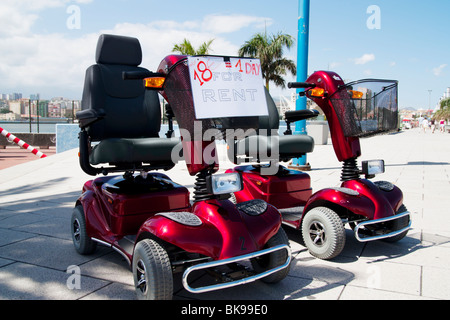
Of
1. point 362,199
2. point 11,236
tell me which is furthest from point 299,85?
point 11,236

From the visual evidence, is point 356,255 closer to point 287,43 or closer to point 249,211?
point 249,211

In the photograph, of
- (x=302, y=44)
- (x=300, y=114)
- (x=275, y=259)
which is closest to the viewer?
(x=275, y=259)

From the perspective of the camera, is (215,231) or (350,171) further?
(350,171)

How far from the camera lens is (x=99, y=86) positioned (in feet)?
12.0

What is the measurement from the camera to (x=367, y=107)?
327 cm

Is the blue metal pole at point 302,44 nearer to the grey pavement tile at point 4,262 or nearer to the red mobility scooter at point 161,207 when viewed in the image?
the red mobility scooter at point 161,207

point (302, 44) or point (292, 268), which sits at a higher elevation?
point (302, 44)

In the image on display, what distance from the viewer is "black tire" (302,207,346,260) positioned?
3051 millimetres

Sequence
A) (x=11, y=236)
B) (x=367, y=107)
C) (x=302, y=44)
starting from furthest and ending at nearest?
(x=302, y=44), (x=11, y=236), (x=367, y=107)

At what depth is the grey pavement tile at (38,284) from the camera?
2496mm

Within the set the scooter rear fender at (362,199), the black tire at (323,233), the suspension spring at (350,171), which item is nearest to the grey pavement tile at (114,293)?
the black tire at (323,233)

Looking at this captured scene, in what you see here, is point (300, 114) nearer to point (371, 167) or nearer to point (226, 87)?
point (371, 167)

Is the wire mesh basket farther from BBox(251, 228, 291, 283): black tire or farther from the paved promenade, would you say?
BBox(251, 228, 291, 283): black tire

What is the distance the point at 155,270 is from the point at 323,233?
5.07 feet
